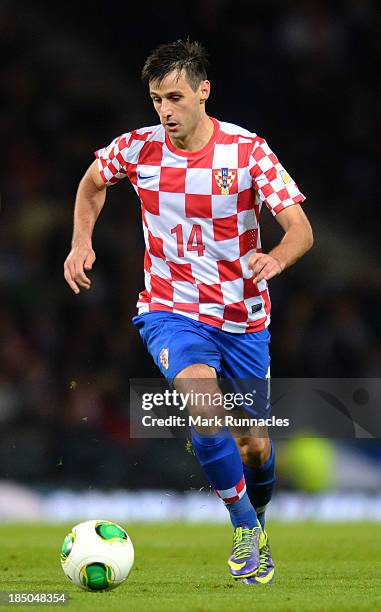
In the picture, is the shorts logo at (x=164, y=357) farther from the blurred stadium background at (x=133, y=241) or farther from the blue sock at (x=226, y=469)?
the blurred stadium background at (x=133, y=241)

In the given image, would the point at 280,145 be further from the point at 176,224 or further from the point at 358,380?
the point at 176,224

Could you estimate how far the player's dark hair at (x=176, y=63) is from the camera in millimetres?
5172

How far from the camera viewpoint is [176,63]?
17.1 ft

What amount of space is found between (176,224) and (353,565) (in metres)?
2.03

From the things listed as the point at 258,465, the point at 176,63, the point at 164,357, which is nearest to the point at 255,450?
the point at 258,465

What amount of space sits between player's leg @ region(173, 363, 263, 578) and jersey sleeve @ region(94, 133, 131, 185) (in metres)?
1.10

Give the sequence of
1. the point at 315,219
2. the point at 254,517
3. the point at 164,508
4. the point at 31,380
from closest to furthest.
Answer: the point at 254,517 → the point at 164,508 → the point at 31,380 → the point at 315,219

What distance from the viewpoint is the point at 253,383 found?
18.2 feet

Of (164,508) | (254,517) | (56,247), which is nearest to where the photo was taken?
(254,517)

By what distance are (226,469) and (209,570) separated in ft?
3.51

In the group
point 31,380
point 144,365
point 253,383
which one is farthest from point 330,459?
point 253,383

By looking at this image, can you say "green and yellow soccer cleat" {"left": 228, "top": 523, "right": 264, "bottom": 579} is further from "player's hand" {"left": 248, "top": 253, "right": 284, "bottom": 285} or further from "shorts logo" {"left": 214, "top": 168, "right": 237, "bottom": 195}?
"shorts logo" {"left": 214, "top": 168, "right": 237, "bottom": 195}

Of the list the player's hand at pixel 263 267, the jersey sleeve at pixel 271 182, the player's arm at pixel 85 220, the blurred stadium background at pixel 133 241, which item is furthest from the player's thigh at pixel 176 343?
the blurred stadium background at pixel 133 241

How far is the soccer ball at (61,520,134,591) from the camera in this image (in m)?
4.55
